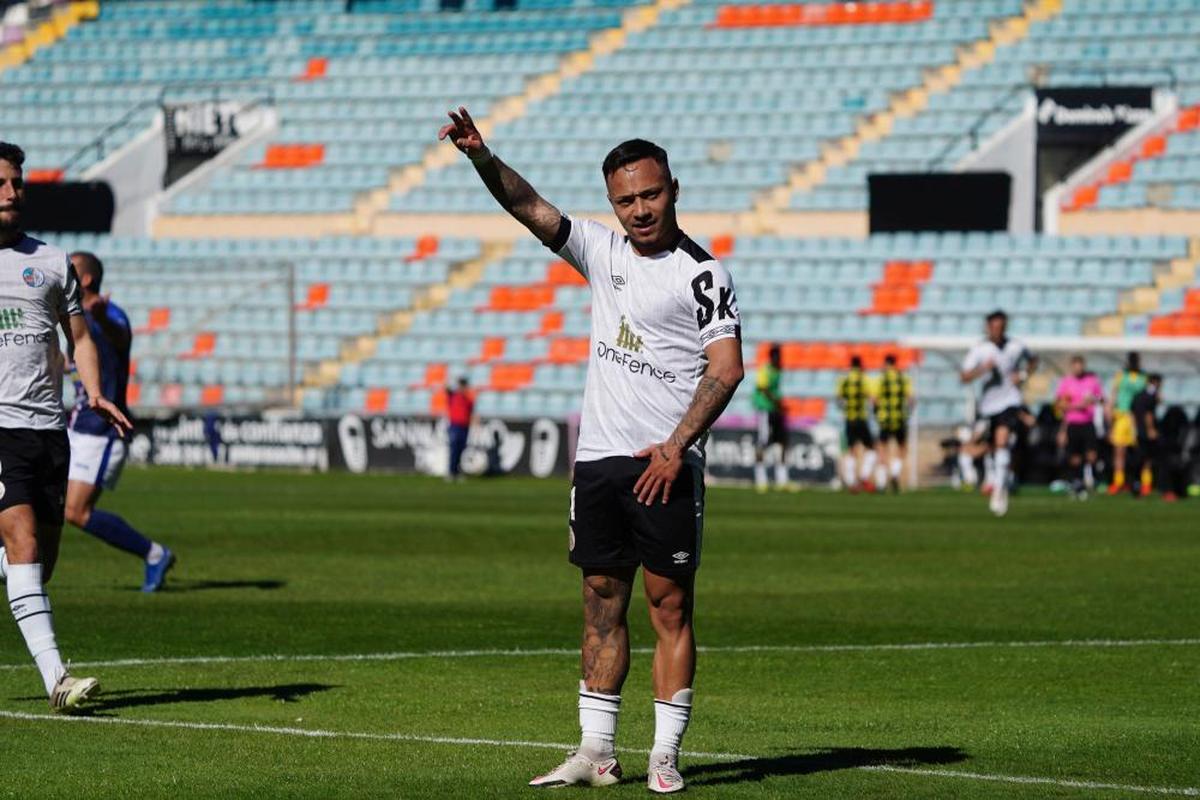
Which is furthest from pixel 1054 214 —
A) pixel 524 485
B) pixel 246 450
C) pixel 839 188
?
pixel 246 450

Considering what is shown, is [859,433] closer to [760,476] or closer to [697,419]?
[760,476]

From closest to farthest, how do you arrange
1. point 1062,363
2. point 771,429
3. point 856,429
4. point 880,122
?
point 856,429 < point 771,429 < point 1062,363 < point 880,122

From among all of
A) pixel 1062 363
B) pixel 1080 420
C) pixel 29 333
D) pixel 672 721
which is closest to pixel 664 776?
pixel 672 721

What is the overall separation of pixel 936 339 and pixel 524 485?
648 centimetres

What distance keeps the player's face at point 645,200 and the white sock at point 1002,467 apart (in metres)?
17.5

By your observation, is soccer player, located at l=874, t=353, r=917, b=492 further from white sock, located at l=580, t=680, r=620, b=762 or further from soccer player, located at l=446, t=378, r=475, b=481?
white sock, located at l=580, t=680, r=620, b=762

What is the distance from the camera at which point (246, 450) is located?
3869cm

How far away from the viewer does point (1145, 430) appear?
32.6 metres

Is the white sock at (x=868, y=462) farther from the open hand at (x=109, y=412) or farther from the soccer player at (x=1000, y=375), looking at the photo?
the open hand at (x=109, y=412)

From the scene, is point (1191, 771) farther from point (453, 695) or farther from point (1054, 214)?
point (1054, 214)

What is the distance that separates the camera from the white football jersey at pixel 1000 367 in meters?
23.2

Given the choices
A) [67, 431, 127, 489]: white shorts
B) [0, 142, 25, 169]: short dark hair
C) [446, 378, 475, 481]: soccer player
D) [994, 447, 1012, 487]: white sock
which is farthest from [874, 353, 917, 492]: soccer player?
[0, 142, 25, 169]: short dark hair

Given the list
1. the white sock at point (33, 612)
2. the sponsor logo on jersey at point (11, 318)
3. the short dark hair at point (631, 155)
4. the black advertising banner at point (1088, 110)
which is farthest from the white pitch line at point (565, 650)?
the black advertising banner at point (1088, 110)

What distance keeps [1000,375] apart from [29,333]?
613 inches
